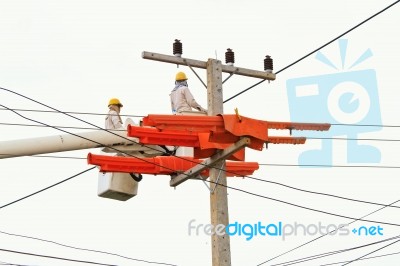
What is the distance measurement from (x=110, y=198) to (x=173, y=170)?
6.56ft

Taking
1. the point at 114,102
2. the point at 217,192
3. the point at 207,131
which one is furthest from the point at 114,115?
the point at 207,131

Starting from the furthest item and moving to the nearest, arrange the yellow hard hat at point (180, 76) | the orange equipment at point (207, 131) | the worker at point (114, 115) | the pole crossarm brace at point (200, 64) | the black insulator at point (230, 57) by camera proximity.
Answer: the worker at point (114, 115) < the yellow hard hat at point (180, 76) < the black insulator at point (230, 57) < the pole crossarm brace at point (200, 64) < the orange equipment at point (207, 131)

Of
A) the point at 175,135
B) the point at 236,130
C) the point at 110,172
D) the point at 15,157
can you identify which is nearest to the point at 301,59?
the point at 236,130

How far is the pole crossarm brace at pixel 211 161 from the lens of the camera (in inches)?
556

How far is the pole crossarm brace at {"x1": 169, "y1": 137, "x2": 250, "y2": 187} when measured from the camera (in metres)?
14.1

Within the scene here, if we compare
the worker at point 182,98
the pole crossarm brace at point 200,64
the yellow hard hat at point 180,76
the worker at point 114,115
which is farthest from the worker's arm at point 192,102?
the worker at point 114,115

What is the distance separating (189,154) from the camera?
643 inches

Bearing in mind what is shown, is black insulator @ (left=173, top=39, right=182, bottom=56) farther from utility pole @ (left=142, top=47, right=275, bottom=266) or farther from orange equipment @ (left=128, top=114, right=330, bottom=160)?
orange equipment @ (left=128, top=114, right=330, bottom=160)

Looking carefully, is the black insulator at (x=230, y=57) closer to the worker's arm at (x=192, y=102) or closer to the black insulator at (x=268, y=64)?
the black insulator at (x=268, y=64)

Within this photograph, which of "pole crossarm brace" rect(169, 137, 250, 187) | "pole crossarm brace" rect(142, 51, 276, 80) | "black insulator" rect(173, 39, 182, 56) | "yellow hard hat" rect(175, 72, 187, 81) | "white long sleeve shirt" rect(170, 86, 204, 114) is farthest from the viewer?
"yellow hard hat" rect(175, 72, 187, 81)

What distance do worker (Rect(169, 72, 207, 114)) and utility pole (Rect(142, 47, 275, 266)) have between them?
0.89 meters

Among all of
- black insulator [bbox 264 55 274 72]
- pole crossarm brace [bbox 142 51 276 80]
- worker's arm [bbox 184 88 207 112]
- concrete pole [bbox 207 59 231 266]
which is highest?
black insulator [bbox 264 55 274 72]

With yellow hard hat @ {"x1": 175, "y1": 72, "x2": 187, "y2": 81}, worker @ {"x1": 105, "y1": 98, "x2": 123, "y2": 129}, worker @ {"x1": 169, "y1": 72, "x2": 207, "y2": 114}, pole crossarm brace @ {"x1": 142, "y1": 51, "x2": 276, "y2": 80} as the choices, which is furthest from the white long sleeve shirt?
worker @ {"x1": 105, "y1": 98, "x2": 123, "y2": 129}

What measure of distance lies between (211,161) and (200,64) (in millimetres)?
1543
